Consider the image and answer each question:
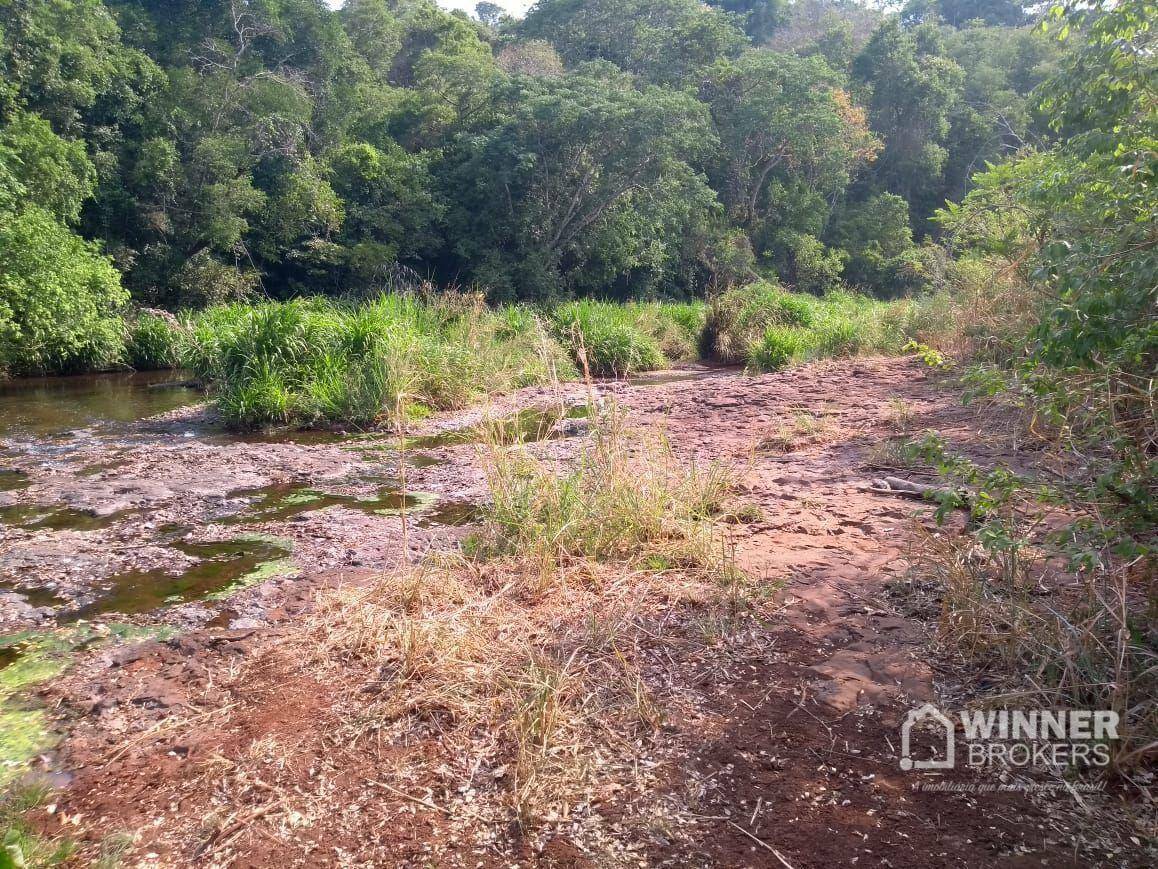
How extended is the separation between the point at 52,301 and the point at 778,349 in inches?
468

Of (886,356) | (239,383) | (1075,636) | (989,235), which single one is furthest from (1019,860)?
(886,356)

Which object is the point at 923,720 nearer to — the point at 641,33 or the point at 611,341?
the point at 611,341

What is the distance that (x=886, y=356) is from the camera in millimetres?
12148

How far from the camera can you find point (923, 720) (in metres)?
2.51

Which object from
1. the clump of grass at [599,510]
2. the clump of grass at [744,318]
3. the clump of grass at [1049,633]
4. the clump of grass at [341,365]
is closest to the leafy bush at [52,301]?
the clump of grass at [341,365]

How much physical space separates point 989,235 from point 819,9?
39.6 meters

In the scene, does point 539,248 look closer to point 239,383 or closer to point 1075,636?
point 239,383

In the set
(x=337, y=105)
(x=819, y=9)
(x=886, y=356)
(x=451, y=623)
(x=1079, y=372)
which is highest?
(x=819, y=9)

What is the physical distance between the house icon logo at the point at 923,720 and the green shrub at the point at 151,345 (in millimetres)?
15410

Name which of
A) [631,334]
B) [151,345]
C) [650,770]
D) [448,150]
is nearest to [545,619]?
[650,770]

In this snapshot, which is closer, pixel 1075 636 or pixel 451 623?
pixel 1075 636

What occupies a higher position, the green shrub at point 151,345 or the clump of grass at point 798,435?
the green shrub at point 151,345

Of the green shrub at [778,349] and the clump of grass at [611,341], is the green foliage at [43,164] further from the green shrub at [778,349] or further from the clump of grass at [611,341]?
the green shrub at [778,349]

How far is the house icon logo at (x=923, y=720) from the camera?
231 centimetres
